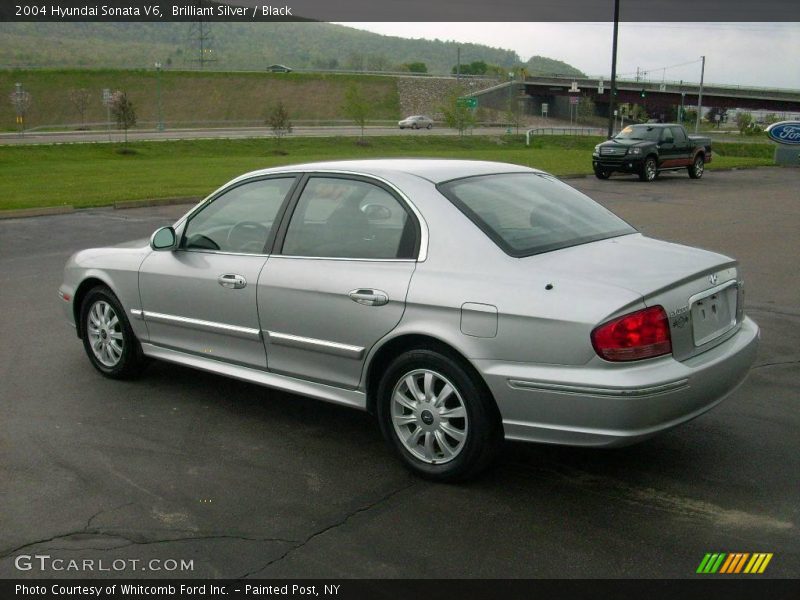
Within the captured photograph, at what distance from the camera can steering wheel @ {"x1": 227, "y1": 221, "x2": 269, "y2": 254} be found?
17.8 feet

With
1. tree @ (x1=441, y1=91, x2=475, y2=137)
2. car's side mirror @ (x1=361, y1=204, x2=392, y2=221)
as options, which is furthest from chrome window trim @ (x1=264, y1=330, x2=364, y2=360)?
tree @ (x1=441, y1=91, x2=475, y2=137)

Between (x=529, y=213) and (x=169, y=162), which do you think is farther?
(x=169, y=162)

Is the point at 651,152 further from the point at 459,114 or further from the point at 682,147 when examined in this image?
the point at 459,114

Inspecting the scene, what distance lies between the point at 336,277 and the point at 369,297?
0.29 meters

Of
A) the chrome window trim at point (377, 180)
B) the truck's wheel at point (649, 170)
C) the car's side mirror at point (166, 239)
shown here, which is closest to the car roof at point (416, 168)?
the chrome window trim at point (377, 180)

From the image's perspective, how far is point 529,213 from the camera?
4.98 meters

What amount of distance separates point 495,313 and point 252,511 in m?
1.50

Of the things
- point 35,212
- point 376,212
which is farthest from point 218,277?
point 35,212

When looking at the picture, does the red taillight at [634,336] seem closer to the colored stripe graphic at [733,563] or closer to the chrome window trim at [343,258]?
the colored stripe graphic at [733,563]

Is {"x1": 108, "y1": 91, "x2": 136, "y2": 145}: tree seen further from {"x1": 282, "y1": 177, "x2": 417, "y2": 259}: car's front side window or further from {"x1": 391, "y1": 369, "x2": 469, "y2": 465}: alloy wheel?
{"x1": 391, "y1": 369, "x2": 469, "y2": 465}: alloy wheel

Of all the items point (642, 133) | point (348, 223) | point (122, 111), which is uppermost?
point (122, 111)

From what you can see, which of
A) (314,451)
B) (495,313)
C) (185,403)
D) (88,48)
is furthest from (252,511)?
(88,48)

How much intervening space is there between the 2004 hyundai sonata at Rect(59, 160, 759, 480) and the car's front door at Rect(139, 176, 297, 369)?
11mm

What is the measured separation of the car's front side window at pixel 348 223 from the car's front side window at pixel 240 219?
0.23m
